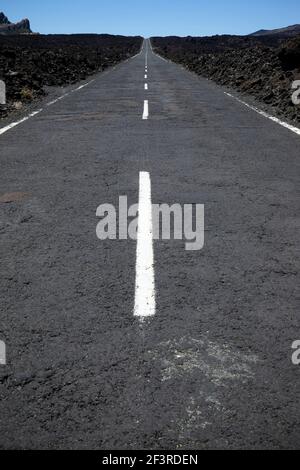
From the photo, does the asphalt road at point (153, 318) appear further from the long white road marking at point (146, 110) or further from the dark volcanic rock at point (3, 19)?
the dark volcanic rock at point (3, 19)

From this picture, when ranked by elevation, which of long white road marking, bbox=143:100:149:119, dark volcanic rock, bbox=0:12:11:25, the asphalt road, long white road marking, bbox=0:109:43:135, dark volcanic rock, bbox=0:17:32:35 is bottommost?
A: the asphalt road

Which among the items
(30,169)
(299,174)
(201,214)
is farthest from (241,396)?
(30,169)

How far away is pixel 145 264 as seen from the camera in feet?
13.4

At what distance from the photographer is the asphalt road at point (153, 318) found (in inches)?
94.0

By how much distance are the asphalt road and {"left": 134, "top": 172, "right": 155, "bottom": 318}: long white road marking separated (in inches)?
2.2

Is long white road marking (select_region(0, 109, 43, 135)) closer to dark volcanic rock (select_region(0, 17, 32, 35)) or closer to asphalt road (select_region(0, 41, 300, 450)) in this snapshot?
asphalt road (select_region(0, 41, 300, 450))

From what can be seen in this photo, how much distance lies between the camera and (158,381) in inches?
105

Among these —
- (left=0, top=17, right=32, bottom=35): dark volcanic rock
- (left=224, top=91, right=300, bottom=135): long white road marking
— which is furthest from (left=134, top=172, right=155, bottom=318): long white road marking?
(left=0, top=17, right=32, bottom=35): dark volcanic rock

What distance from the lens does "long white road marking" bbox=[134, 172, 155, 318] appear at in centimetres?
343

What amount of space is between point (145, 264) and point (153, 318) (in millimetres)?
874

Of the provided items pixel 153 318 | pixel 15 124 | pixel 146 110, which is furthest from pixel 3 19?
pixel 153 318

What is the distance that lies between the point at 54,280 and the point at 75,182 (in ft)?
9.70

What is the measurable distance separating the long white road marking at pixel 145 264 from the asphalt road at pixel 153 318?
2.2 inches

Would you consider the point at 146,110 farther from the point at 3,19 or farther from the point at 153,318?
the point at 3,19
